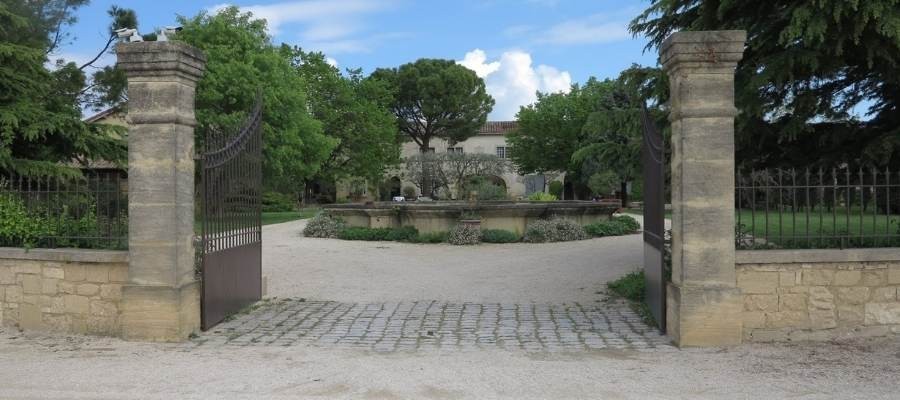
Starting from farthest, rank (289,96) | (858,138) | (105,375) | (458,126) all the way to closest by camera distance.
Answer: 1. (458,126)
2. (289,96)
3. (858,138)
4. (105,375)

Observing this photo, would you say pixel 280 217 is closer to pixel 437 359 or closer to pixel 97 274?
pixel 97 274

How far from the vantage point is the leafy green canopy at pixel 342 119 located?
3706cm

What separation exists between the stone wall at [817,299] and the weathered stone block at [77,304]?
622 cm

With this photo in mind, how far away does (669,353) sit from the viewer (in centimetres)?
580

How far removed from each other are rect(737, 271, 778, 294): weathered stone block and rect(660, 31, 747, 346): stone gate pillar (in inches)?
5.1

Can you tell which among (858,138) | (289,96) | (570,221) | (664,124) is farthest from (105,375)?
(289,96)

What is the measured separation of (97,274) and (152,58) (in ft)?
7.13

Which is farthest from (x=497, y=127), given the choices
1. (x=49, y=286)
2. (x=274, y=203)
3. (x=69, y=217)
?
(x=49, y=286)

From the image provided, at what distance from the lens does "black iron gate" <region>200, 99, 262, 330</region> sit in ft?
21.9

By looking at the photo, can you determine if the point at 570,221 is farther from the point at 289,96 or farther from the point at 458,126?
the point at 458,126

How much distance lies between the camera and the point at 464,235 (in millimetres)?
16500

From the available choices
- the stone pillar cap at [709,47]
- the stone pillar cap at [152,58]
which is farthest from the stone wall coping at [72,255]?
the stone pillar cap at [709,47]

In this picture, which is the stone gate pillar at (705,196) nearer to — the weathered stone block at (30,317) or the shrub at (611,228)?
the weathered stone block at (30,317)

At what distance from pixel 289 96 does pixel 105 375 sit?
923 inches
